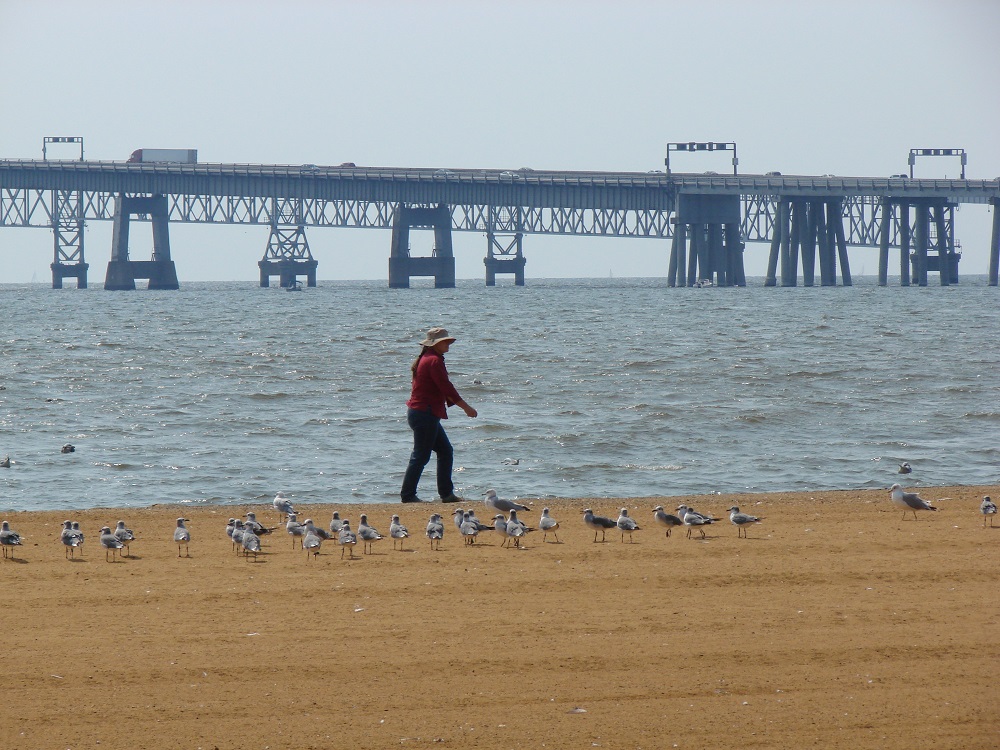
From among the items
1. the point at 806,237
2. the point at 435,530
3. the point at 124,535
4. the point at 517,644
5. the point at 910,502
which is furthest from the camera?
the point at 806,237

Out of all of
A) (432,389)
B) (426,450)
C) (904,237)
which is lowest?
(426,450)

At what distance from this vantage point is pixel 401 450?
20.7 metres

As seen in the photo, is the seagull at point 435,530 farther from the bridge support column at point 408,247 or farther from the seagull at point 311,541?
the bridge support column at point 408,247

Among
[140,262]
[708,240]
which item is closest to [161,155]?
[140,262]

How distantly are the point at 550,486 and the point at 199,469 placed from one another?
5.02 metres

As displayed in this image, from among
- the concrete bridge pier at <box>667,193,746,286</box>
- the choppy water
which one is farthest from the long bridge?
the choppy water

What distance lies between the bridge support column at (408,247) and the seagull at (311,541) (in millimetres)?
130744

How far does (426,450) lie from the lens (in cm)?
1470

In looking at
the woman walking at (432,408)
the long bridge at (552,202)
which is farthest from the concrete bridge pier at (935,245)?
the woman walking at (432,408)

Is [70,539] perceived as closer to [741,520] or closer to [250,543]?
[250,543]

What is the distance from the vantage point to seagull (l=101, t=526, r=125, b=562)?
1087 cm

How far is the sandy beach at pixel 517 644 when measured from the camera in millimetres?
6809

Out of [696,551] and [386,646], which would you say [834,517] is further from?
[386,646]

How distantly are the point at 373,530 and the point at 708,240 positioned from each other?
128478 millimetres
